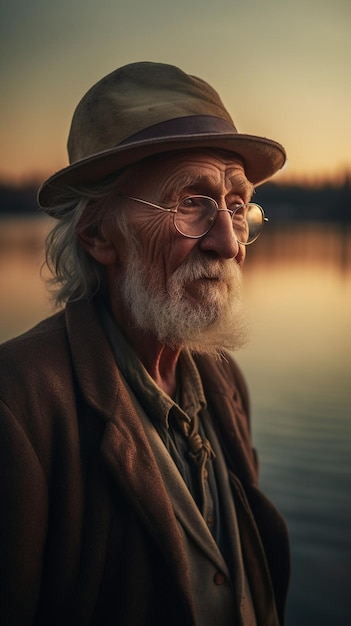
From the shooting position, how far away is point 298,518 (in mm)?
4363

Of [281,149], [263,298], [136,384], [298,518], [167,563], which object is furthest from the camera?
[263,298]

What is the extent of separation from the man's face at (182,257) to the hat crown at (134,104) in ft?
0.37

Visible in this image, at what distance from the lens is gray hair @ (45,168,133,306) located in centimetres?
162

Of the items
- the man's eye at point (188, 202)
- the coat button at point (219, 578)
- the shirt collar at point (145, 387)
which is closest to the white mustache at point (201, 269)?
the man's eye at point (188, 202)

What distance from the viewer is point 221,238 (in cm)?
157

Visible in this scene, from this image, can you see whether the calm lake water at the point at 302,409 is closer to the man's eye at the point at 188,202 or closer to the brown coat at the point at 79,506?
the man's eye at the point at 188,202

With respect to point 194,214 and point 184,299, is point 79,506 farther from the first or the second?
point 194,214

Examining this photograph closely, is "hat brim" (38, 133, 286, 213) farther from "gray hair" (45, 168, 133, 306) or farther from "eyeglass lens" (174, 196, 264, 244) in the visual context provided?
"eyeglass lens" (174, 196, 264, 244)

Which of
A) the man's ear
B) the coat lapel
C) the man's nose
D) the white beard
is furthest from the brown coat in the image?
the man's nose

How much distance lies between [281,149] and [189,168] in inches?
14.0

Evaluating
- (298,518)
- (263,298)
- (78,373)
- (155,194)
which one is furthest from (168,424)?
(263,298)

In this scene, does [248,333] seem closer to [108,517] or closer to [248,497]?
[248,497]

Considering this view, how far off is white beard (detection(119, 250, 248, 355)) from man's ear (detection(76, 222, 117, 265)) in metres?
0.07

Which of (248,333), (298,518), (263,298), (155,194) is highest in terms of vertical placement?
(155,194)
